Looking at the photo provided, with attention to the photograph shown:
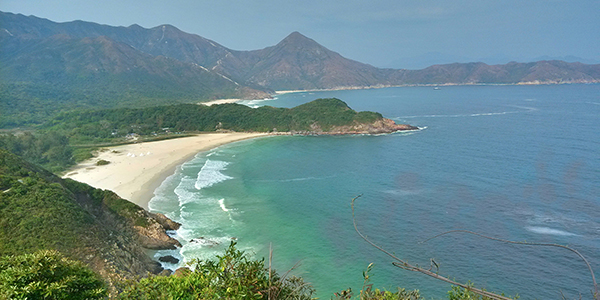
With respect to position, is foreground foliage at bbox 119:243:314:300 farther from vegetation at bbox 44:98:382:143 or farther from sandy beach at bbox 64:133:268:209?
vegetation at bbox 44:98:382:143

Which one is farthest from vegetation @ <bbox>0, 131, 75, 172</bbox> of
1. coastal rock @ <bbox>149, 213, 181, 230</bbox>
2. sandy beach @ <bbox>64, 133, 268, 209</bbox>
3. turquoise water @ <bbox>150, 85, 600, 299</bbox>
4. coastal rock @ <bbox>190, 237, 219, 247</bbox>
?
coastal rock @ <bbox>190, 237, 219, 247</bbox>

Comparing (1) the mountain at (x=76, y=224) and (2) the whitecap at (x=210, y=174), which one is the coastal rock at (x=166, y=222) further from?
(2) the whitecap at (x=210, y=174)

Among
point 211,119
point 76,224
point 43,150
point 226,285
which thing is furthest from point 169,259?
point 211,119

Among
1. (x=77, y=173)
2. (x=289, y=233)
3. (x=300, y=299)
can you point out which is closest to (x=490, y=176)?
(x=289, y=233)

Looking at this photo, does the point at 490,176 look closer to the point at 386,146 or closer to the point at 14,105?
the point at 386,146

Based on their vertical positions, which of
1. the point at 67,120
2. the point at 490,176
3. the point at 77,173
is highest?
the point at 67,120

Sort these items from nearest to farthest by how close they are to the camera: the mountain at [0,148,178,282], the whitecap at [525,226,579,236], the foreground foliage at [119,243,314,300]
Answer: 1. the foreground foliage at [119,243,314,300]
2. the mountain at [0,148,178,282]
3. the whitecap at [525,226,579,236]

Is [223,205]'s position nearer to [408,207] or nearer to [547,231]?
[408,207]
